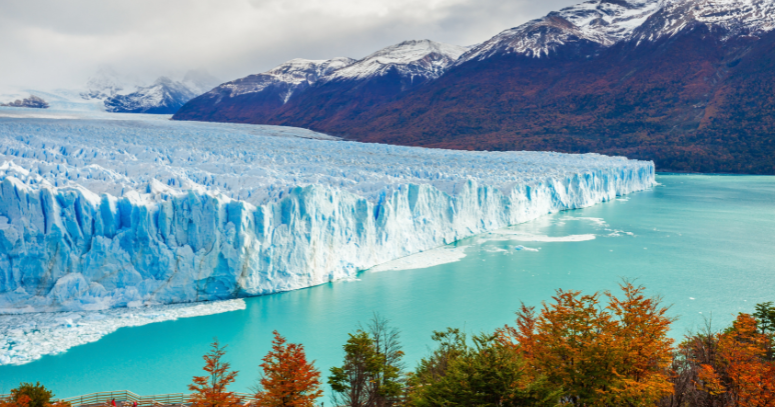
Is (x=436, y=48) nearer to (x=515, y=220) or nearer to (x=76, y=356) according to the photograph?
(x=515, y=220)

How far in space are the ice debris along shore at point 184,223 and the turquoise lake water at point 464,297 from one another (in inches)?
47.7

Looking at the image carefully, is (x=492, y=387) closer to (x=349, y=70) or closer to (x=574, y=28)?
(x=574, y=28)

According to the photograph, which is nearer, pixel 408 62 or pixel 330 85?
pixel 330 85

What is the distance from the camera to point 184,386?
9.68 meters

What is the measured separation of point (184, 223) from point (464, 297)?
874cm

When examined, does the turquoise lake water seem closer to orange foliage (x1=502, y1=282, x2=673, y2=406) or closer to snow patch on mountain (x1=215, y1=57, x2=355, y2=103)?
orange foliage (x1=502, y1=282, x2=673, y2=406)

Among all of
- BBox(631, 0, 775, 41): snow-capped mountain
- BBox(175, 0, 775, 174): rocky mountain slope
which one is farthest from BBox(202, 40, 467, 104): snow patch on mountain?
BBox(631, 0, 775, 41): snow-capped mountain

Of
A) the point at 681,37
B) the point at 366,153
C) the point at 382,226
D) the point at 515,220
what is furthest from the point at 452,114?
the point at 382,226

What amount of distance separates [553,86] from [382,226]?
223 ft

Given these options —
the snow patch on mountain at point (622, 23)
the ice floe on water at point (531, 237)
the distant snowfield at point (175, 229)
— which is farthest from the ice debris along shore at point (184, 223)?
the snow patch on mountain at point (622, 23)

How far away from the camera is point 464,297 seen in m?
14.8

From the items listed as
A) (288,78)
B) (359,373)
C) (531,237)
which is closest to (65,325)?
(359,373)

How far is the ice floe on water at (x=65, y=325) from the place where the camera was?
10327 millimetres

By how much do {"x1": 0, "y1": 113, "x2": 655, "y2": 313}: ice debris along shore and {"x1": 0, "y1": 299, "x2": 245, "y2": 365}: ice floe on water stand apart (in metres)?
0.40
